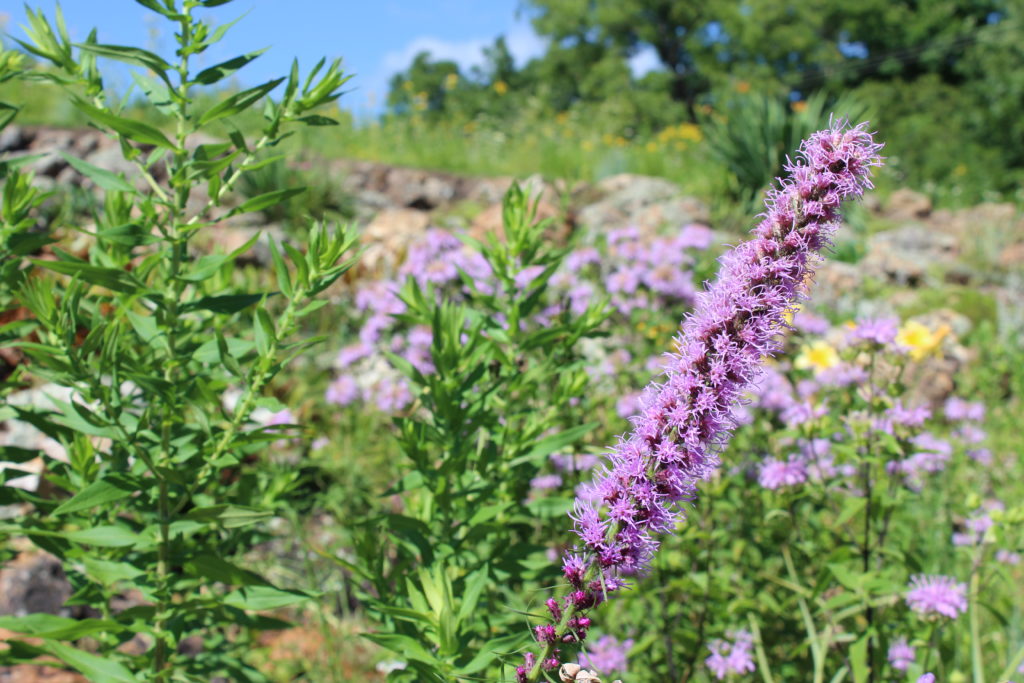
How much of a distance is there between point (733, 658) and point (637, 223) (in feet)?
17.7

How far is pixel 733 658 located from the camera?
2176 mm

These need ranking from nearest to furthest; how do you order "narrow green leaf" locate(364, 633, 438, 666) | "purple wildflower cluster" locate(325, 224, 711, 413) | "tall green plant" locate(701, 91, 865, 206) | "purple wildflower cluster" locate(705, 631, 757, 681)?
"narrow green leaf" locate(364, 633, 438, 666) → "purple wildflower cluster" locate(705, 631, 757, 681) → "purple wildflower cluster" locate(325, 224, 711, 413) → "tall green plant" locate(701, 91, 865, 206)

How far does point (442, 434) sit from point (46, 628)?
90 centimetres

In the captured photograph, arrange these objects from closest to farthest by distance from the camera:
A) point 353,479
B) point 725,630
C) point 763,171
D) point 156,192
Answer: point 156,192 < point 725,630 < point 353,479 < point 763,171

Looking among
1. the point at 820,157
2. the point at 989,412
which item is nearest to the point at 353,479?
the point at 820,157

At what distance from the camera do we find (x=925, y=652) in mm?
2168

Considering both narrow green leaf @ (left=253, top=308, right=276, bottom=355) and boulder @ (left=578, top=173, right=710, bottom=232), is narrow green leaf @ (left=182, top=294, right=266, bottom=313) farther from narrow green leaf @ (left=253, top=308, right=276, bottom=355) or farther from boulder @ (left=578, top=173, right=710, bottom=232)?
boulder @ (left=578, top=173, right=710, bottom=232)

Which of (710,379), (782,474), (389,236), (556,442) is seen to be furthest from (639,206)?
(710,379)

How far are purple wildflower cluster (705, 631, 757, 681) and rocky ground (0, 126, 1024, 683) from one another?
4.02 meters

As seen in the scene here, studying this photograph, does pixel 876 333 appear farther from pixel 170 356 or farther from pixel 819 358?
pixel 170 356

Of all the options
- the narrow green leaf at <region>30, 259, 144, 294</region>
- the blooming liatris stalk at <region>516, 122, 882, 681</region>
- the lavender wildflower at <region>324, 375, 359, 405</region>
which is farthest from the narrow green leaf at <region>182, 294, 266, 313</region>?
the lavender wildflower at <region>324, 375, 359, 405</region>

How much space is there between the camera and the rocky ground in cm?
706

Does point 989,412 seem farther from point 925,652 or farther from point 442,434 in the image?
point 442,434

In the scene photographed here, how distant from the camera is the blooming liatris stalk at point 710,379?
98 centimetres
